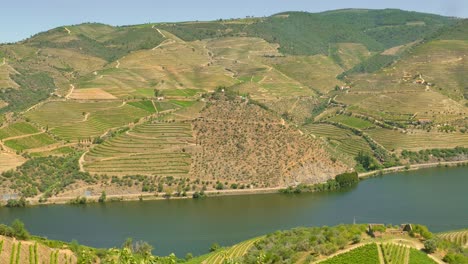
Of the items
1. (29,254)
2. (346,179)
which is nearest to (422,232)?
(29,254)

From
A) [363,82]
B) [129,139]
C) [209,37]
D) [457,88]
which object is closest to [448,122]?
[457,88]

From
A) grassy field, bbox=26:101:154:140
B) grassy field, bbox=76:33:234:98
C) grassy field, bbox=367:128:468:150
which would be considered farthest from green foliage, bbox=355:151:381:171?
grassy field, bbox=76:33:234:98

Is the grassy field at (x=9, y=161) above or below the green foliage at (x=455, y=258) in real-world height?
above

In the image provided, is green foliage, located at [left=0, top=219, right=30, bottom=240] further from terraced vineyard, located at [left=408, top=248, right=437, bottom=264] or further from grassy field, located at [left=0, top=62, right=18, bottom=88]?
grassy field, located at [left=0, top=62, right=18, bottom=88]

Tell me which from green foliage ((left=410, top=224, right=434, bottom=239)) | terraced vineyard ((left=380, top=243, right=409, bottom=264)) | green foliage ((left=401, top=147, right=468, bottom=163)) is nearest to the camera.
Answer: terraced vineyard ((left=380, top=243, right=409, bottom=264))

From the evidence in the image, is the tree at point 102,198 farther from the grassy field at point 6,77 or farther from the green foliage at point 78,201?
the grassy field at point 6,77

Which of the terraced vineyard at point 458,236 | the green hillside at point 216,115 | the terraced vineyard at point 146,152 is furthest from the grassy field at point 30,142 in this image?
the terraced vineyard at point 458,236

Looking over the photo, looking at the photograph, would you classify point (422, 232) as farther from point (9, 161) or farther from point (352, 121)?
point (352, 121)
